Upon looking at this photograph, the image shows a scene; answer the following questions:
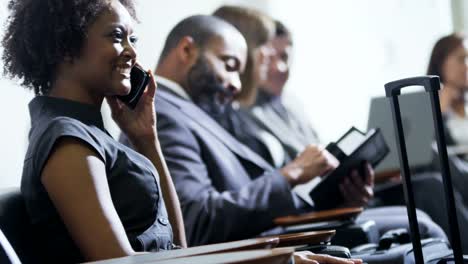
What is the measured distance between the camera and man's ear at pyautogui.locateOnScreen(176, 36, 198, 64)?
11.3ft

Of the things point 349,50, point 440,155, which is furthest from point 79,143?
point 349,50

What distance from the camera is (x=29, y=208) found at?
192cm

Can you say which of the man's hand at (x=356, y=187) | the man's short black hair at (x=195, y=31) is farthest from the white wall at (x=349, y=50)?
the man's hand at (x=356, y=187)

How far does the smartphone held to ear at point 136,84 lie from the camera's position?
91.2 inches

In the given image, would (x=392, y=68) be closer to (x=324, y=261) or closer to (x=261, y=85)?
(x=261, y=85)

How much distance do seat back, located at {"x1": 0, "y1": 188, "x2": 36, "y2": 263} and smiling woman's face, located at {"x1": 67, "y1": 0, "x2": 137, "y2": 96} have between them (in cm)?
29

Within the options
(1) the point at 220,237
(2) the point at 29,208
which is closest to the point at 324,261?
(2) the point at 29,208

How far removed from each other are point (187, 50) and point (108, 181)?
1.56 metres

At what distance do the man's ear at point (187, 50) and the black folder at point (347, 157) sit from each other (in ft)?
1.88

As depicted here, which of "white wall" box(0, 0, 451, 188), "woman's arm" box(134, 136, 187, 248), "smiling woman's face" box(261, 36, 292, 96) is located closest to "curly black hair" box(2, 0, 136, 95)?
"woman's arm" box(134, 136, 187, 248)

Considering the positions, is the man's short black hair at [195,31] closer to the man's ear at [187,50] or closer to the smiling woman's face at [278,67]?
the man's ear at [187,50]

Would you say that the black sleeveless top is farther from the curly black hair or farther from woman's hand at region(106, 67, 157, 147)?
woman's hand at region(106, 67, 157, 147)

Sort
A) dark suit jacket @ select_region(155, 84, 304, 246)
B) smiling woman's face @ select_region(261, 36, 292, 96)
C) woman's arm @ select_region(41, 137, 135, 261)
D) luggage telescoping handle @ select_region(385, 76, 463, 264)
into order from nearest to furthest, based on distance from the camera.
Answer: woman's arm @ select_region(41, 137, 135, 261)
luggage telescoping handle @ select_region(385, 76, 463, 264)
dark suit jacket @ select_region(155, 84, 304, 246)
smiling woman's face @ select_region(261, 36, 292, 96)

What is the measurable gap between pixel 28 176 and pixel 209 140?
1309 millimetres
